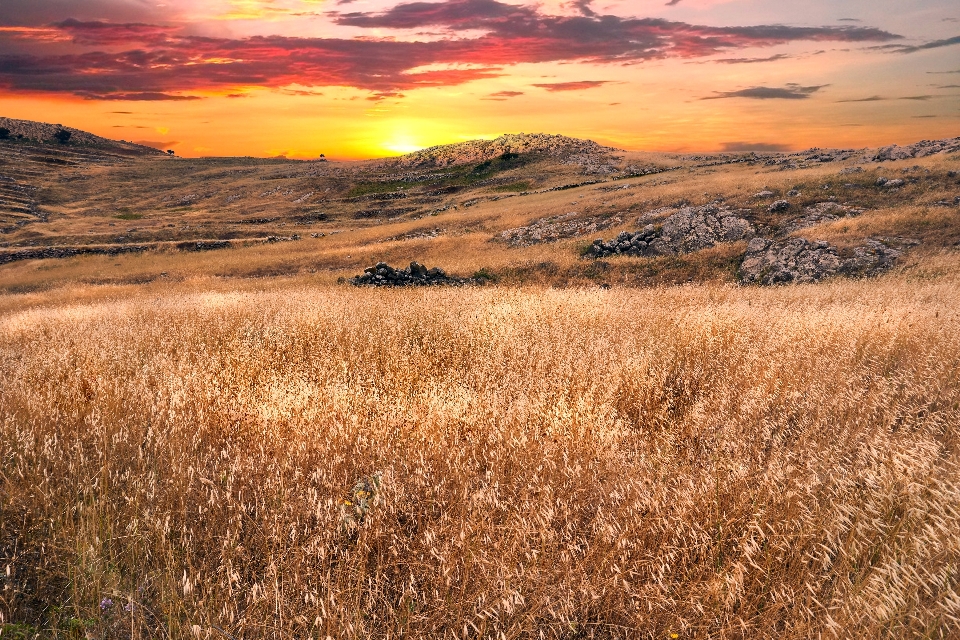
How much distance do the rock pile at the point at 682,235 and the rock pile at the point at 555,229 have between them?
284 inches

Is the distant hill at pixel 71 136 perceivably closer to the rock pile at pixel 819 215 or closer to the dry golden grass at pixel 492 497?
the rock pile at pixel 819 215

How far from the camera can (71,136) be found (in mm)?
161625

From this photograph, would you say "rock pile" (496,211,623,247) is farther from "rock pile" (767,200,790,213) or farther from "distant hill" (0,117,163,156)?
"distant hill" (0,117,163,156)

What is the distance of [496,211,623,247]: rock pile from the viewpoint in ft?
118

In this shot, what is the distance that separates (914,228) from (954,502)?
26371 mm

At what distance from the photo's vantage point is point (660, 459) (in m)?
4.20

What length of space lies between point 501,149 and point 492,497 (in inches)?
4360

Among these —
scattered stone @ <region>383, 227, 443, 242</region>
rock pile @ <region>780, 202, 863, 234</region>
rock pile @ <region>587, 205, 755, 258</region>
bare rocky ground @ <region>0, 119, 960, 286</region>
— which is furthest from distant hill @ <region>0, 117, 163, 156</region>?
rock pile @ <region>780, 202, 863, 234</region>

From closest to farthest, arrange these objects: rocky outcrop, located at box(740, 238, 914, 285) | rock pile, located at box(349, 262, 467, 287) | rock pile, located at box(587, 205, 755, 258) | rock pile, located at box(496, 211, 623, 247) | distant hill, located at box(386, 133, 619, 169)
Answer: rocky outcrop, located at box(740, 238, 914, 285), rock pile, located at box(349, 262, 467, 287), rock pile, located at box(587, 205, 755, 258), rock pile, located at box(496, 211, 623, 247), distant hill, located at box(386, 133, 619, 169)

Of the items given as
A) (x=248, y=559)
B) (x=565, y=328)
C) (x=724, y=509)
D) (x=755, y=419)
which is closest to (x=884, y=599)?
(x=724, y=509)

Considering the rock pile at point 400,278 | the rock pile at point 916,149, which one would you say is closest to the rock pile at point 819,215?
the rock pile at point 400,278

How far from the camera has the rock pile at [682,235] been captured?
26.1 meters

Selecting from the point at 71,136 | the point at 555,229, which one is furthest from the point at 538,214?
the point at 71,136

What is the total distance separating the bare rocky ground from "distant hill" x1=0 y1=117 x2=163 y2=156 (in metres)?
51.6
